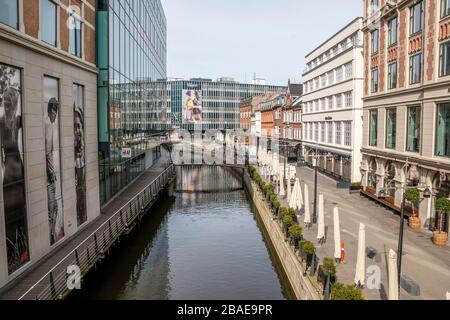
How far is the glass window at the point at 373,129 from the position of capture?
36.3 meters

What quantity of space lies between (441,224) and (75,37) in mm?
23628

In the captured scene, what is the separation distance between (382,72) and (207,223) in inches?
752

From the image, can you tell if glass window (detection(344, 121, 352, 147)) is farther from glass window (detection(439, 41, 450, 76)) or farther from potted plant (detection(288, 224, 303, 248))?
potted plant (detection(288, 224, 303, 248))

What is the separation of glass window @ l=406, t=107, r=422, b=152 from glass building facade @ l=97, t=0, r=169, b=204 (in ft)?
68.7

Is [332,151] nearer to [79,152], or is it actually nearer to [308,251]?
[79,152]

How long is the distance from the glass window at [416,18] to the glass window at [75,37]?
21.5 metres

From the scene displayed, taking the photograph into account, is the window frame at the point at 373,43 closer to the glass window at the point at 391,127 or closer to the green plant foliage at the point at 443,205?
the glass window at the point at 391,127

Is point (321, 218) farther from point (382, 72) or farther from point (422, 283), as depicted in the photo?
point (382, 72)

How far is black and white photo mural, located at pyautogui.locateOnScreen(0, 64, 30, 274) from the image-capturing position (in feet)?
54.6

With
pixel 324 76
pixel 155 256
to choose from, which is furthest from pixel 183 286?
pixel 324 76

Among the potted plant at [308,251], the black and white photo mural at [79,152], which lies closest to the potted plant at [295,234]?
the potted plant at [308,251]

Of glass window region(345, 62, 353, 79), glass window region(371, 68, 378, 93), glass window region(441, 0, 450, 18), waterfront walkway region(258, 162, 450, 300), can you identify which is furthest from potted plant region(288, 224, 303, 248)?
glass window region(345, 62, 353, 79)

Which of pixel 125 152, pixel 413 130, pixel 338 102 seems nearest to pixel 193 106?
pixel 338 102

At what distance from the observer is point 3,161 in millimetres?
16547
